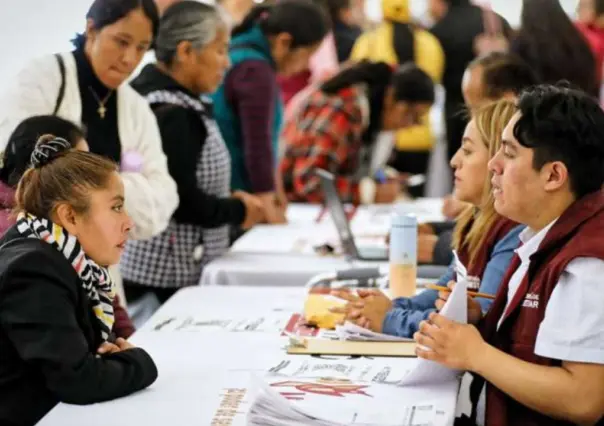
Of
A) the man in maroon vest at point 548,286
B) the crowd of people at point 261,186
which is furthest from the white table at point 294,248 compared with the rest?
the man in maroon vest at point 548,286

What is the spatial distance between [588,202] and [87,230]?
883mm

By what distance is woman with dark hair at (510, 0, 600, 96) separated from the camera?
4320mm

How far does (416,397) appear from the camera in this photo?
1761 mm

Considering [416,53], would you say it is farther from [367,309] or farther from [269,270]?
[367,309]

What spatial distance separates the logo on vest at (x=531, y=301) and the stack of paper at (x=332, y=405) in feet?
0.80

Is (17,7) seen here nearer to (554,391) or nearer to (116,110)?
(116,110)

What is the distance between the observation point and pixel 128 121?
9.25ft

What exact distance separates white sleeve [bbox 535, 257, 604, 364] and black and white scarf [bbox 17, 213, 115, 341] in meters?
0.77

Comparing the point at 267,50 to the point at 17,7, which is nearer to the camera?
the point at 17,7

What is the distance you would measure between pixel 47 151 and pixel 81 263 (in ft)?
0.73

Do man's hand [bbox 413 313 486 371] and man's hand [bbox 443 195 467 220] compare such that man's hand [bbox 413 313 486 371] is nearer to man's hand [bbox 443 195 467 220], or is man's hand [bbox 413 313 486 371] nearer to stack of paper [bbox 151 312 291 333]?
stack of paper [bbox 151 312 291 333]

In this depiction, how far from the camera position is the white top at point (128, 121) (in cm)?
255

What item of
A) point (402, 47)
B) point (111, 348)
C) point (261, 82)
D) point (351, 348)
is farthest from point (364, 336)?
point (402, 47)

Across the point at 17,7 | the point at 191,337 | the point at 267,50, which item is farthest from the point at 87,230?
the point at 267,50
